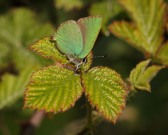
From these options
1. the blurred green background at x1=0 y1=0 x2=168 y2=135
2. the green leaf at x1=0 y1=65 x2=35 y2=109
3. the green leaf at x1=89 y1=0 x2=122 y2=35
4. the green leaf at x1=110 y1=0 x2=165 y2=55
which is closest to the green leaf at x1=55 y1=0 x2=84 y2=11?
the blurred green background at x1=0 y1=0 x2=168 y2=135

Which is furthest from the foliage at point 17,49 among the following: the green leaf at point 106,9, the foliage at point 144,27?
the foliage at point 144,27

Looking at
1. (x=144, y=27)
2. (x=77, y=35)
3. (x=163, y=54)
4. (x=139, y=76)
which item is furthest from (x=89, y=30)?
(x=144, y=27)

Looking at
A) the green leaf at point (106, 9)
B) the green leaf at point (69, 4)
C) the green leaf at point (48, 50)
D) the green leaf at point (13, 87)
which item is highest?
the green leaf at point (69, 4)

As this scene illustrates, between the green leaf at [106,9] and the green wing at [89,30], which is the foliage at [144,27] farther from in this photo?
the green wing at [89,30]

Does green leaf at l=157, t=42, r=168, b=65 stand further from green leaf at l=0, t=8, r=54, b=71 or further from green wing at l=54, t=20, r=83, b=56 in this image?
green leaf at l=0, t=8, r=54, b=71

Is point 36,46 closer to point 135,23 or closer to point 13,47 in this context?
point 135,23
